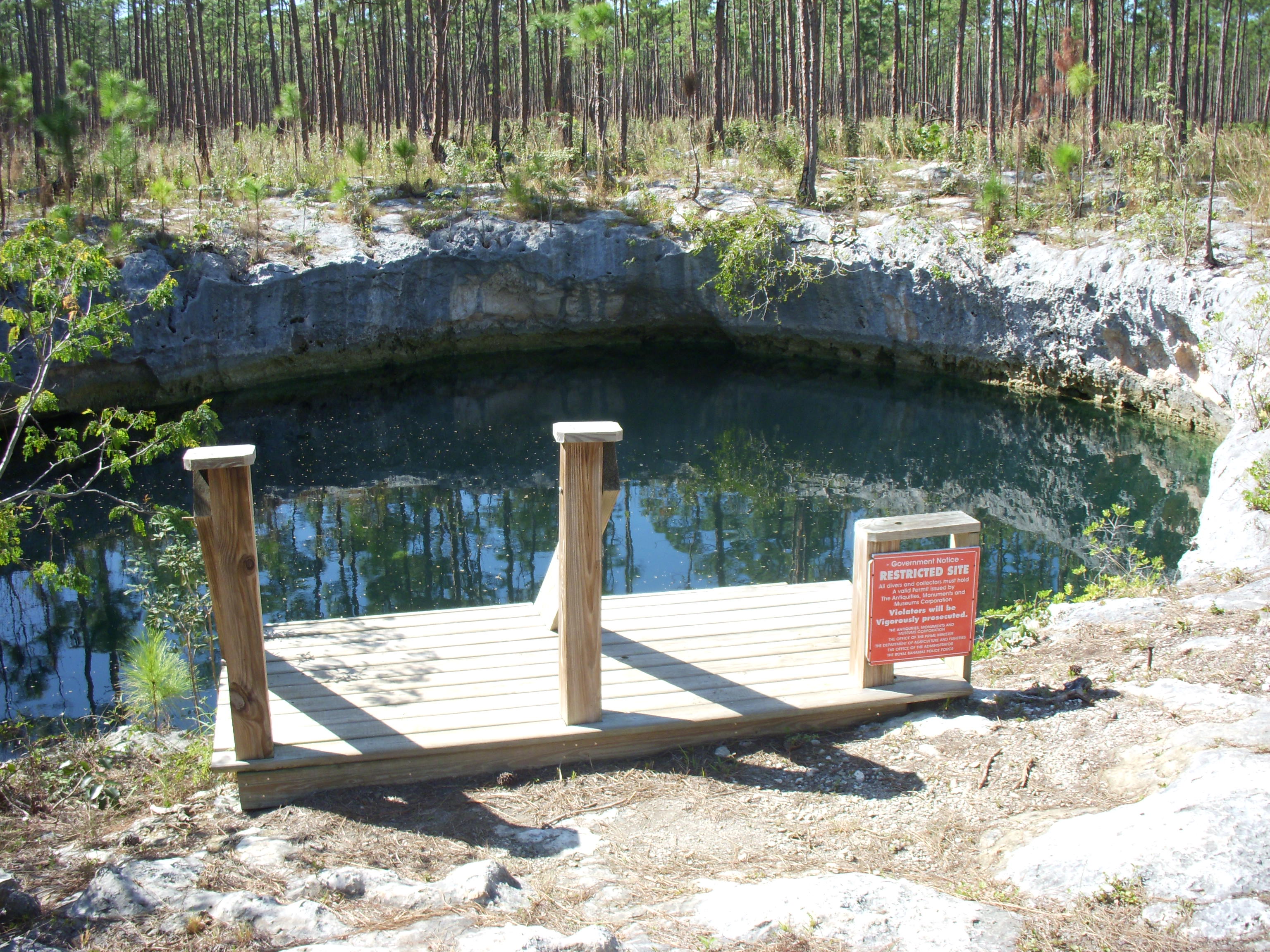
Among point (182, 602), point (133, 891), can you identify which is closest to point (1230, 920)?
point (133, 891)

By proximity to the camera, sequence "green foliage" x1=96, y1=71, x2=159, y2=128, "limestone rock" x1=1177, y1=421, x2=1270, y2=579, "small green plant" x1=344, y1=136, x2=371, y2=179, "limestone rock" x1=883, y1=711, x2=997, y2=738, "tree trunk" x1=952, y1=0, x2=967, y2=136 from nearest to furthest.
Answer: "limestone rock" x1=883, y1=711, x2=997, y2=738
"limestone rock" x1=1177, y1=421, x2=1270, y2=579
"green foliage" x1=96, y1=71, x2=159, y2=128
"small green plant" x1=344, y1=136, x2=371, y2=179
"tree trunk" x1=952, y1=0, x2=967, y2=136

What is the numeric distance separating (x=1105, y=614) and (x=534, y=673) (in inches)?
132

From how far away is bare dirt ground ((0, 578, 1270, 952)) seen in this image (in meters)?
3.08

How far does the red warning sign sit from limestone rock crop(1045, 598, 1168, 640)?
133 cm

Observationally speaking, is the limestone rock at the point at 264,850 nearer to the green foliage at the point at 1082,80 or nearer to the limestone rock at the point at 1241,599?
the limestone rock at the point at 1241,599

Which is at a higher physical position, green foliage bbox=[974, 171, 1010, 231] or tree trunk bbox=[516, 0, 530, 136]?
tree trunk bbox=[516, 0, 530, 136]

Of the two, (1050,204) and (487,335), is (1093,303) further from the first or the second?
(487,335)

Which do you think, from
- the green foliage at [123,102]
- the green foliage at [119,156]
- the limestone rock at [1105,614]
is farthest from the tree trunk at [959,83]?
the limestone rock at [1105,614]

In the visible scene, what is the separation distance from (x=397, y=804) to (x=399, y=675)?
84 cm

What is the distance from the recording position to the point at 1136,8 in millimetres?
33906

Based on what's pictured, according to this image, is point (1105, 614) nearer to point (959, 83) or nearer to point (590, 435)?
point (590, 435)

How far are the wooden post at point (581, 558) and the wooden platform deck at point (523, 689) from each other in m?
0.20

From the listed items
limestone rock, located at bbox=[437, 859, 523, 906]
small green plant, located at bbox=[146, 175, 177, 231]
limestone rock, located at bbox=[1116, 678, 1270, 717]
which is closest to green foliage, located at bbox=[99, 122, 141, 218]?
small green plant, located at bbox=[146, 175, 177, 231]

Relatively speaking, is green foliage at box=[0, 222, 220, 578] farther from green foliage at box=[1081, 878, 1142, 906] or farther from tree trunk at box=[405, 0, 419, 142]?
tree trunk at box=[405, 0, 419, 142]
